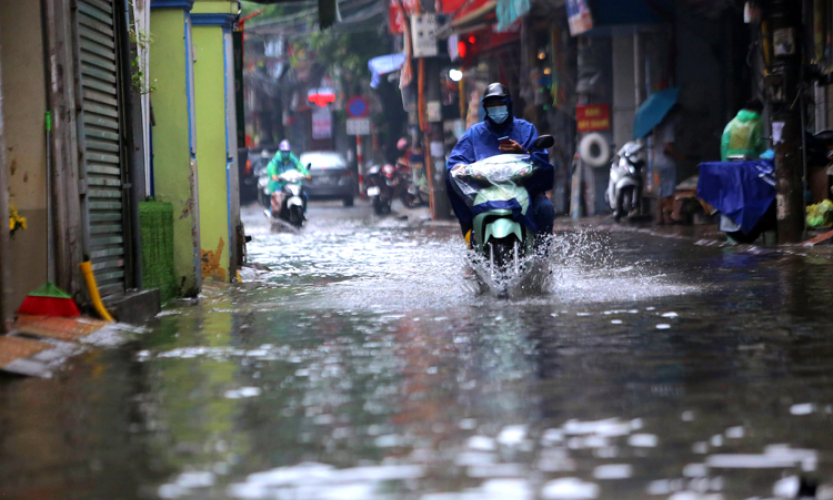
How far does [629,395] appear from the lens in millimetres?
4961

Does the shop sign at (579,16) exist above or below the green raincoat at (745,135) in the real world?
above

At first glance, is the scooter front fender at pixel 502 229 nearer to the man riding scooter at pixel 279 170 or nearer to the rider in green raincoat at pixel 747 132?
the rider in green raincoat at pixel 747 132

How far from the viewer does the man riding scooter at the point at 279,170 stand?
964 inches

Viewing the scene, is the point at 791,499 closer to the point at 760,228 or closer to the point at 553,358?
the point at 553,358

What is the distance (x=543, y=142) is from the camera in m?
9.40

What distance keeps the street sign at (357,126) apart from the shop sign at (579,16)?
22.3 m

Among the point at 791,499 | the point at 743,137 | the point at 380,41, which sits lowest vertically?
the point at 791,499

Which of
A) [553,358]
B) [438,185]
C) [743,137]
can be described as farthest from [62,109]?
[438,185]

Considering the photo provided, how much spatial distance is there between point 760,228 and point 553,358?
8652 millimetres

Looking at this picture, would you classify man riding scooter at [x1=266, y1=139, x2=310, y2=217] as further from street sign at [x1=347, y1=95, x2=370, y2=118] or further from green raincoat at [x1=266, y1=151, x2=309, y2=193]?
street sign at [x1=347, y1=95, x2=370, y2=118]

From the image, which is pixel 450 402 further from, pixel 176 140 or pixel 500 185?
pixel 176 140

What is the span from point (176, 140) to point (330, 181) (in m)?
28.3

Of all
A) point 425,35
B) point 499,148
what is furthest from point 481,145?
point 425,35

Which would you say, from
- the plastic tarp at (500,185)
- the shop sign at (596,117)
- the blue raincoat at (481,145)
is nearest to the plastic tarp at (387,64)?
the shop sign at (596,117)
